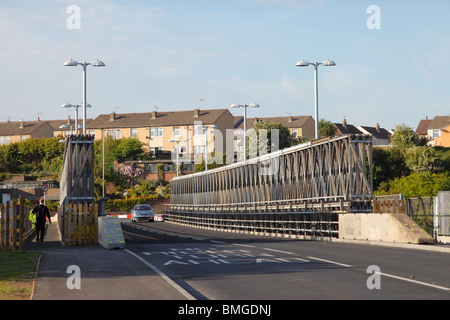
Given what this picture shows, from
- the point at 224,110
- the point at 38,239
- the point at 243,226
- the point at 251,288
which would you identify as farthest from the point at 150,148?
the point at 251,288

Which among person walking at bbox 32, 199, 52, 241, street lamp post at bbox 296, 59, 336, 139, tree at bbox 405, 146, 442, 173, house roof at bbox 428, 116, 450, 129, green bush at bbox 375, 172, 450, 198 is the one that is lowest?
person walking at bbox 32, 199, 52, 241

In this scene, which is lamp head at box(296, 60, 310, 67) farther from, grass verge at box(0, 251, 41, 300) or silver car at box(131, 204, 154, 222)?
silver car at box(131, 204, 154, 222)

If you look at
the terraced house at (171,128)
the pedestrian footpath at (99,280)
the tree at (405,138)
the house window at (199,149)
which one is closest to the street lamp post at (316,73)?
the pedestrian footpath at (99,280)

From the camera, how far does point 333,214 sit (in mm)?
31453

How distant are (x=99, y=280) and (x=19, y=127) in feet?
476

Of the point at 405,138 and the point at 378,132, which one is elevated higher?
the point at 378,132

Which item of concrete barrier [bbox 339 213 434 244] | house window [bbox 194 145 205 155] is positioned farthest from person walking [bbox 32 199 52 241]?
house window [bbox 194 145 205 155]

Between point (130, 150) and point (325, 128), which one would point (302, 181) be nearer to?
point (130, 150)

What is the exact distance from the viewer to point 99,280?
1393 centimetres

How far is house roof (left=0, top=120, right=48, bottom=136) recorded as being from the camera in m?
149

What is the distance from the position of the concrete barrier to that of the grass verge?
40.5 ft

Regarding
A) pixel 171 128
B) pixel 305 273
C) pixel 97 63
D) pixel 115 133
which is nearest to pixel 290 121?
pixel 171 128
